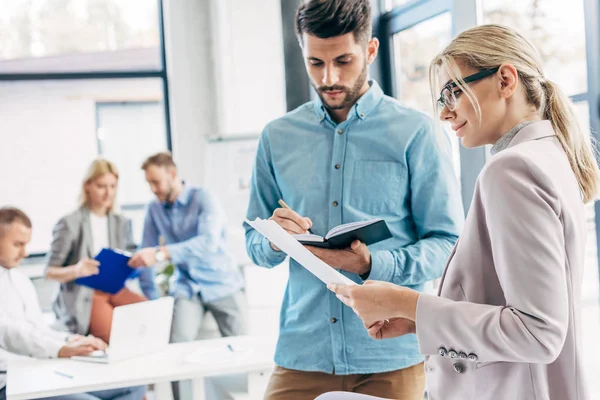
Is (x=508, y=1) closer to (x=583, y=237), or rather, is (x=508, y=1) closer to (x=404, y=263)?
(x=404, y=263)

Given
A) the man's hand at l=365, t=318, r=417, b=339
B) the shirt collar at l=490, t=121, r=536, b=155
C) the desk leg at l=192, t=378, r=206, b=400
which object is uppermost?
the shirt collar at l=490, t=121, r=536, b=155

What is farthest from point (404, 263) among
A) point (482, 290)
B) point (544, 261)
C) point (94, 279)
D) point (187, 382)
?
point (94, 279)

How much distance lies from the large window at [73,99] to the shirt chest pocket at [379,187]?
13.9ft

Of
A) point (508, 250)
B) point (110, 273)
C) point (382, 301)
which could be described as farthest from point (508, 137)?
point (110, 273)

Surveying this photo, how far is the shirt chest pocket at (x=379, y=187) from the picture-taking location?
1.89m

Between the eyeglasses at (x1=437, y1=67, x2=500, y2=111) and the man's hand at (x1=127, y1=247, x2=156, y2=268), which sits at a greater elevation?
the eyeglasses at (x1=437, y1=67, x2=500, y2=111)

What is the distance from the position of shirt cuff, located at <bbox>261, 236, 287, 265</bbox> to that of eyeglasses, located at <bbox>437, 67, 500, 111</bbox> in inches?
30.7

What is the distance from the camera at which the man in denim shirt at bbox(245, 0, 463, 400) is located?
6.06ft

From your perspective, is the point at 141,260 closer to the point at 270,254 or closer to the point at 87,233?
the point at 87,233

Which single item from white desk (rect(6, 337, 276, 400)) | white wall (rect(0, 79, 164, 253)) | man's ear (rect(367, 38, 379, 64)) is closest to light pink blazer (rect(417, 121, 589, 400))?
man's ear (rect(367, 38, 379, 64))

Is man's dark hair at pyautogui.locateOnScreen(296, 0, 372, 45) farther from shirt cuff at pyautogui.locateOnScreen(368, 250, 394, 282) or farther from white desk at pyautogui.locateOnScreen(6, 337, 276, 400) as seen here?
white desk at pyautogui.locateOnScreen(6, 337, 276, 400)

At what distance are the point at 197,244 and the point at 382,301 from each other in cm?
325

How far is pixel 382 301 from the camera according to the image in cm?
125

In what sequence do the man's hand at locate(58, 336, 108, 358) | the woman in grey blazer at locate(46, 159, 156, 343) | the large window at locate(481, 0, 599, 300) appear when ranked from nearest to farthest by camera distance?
the large window at locate(481, 0, 599, 300) < the man's hand at locate(58, 336, 108, 358) < the woman in grey blazer at locate(46, 159, 156, 343)
